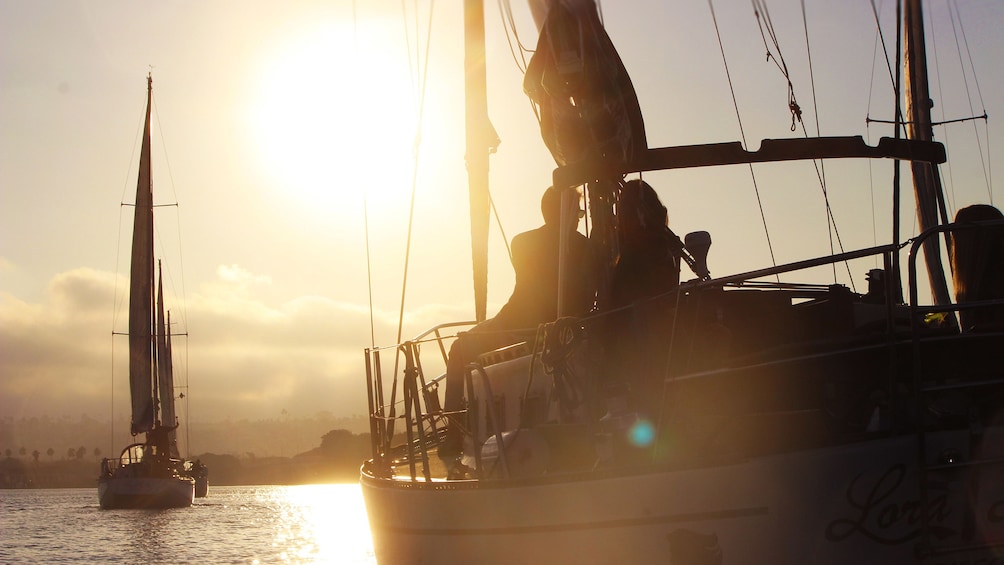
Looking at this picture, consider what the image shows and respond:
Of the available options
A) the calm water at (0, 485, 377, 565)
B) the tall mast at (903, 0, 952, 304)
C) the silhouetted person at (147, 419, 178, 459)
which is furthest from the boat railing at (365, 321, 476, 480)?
the silhouetted person at (147, 419, 178, 459)

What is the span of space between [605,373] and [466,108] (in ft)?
31.4

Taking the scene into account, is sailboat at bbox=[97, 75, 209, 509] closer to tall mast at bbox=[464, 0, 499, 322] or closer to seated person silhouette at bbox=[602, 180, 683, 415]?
tall mast at bbox=[464, 0, 499, 322]

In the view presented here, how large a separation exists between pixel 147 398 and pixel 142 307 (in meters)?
5.14

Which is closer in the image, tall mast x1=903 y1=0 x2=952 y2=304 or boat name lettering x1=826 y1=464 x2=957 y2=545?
boat name lettering x1=826 y1=464 x2=957 y2=545

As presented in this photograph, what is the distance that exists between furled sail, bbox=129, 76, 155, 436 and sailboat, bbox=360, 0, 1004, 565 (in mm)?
48392

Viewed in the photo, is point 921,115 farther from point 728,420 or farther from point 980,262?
point 728,420

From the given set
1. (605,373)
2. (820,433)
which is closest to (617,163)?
(605,373)

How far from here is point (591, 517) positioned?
6262 millimetres

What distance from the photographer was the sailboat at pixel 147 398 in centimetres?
5328

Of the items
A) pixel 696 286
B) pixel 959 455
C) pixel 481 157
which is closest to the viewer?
pixel 959 455

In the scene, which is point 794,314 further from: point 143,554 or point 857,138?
point 143,554

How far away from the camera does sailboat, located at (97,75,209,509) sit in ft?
175

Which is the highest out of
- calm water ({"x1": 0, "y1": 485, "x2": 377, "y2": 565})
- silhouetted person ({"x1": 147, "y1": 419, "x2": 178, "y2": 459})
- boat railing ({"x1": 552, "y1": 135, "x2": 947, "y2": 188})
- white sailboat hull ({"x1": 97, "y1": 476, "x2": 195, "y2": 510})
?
silhouetted person ({"x1": 147, "y1": 419, "x2": 178, "y2": 459})

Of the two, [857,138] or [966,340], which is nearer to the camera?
[966,340]
